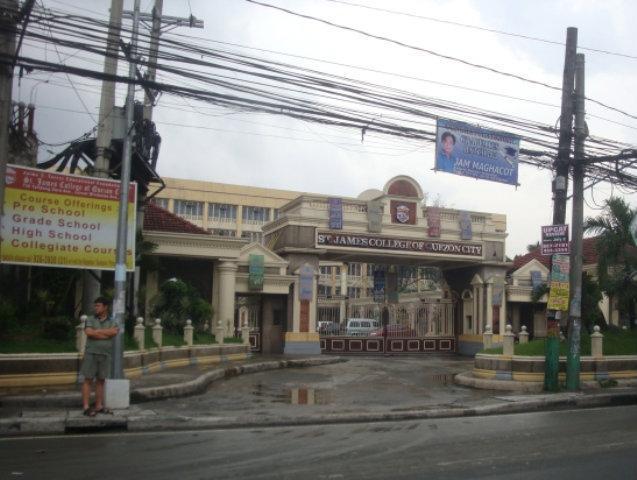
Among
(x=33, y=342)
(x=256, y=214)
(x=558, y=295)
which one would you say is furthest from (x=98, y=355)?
(x=256, y=214)

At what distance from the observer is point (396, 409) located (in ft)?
43.4

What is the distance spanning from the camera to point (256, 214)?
3123 inches

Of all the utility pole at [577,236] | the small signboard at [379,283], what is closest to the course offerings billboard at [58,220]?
the utility pole at [577,236]

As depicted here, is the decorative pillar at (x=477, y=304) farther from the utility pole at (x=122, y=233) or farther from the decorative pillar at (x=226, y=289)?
the utility pole at (x=122, y=233)

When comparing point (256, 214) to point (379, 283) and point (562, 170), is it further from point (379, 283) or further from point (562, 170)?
point (562, 170)

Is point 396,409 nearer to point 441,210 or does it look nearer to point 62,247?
point 62,247

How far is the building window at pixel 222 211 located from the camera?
252 feet

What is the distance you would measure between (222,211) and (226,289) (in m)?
51.6

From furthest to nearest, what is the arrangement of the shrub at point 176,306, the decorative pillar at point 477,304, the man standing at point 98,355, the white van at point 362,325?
1. the white van at point 362,325
2. the decorative pillar at point 477,304
3. the shrub at point 176,306
4. the man standing at point 98,355

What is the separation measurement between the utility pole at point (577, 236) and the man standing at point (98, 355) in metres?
10.7

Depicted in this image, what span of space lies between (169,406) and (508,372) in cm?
876

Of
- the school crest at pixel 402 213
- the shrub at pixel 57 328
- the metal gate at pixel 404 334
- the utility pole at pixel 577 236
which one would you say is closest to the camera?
the shrub at pixel 57 328

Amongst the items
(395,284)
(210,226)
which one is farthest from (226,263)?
(210,226)

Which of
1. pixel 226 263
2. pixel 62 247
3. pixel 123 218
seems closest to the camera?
pixel 123 218
